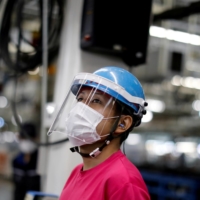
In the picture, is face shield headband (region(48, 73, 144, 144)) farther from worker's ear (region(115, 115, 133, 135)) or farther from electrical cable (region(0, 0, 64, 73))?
electrical cable (region(0, 0, 64, 73))

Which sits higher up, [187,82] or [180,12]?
[180,12]

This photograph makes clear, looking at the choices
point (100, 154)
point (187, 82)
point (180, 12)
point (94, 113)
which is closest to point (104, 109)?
point (94, 113)

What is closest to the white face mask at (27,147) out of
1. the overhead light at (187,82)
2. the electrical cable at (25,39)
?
the electrical cable at (25,39)

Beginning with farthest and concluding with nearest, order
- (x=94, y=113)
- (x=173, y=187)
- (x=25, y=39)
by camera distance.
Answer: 1. (x=173, y=187)
2. (x=25, y=39)
3. (x=94, y=113)

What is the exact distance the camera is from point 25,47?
473 centimetres

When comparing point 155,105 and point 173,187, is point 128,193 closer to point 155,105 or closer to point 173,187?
point 173,187

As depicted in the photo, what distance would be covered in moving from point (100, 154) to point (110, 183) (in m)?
0.21

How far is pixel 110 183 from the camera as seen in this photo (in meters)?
1.55

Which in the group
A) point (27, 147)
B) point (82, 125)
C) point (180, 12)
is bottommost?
point (27, 147)

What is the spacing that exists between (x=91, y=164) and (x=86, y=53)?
5.33ft

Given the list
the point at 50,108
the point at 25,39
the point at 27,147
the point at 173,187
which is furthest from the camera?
the point at 173,187

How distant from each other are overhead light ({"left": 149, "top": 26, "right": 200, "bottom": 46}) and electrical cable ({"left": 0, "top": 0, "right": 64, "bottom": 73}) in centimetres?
278

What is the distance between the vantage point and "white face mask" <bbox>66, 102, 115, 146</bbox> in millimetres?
1714

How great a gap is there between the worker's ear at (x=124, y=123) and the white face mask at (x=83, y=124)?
0.28 feet
